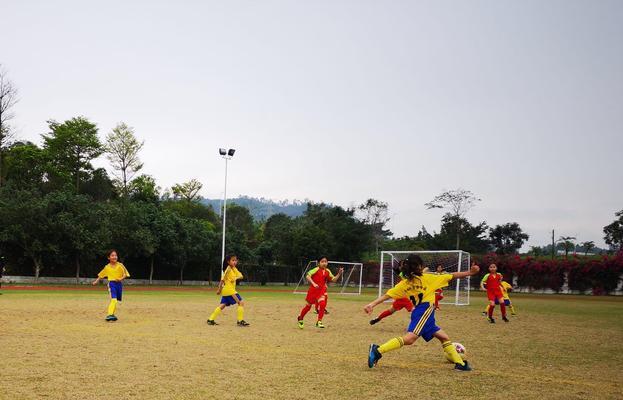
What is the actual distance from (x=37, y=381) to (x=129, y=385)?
1290 millimetres

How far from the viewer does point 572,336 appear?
15.5 m

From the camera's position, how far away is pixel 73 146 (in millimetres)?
69438

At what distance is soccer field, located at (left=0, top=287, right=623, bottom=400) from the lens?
7.45 m

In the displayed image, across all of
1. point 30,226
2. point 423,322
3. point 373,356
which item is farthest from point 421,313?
point 30,226

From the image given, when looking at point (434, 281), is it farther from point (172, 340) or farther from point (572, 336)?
point (572, 336)

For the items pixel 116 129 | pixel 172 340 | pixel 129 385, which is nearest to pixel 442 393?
pixel 129 385

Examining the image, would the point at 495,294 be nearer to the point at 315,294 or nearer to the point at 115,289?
the point at 315,294

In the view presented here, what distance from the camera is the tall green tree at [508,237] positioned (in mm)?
96188

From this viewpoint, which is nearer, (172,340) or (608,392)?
(608,392)

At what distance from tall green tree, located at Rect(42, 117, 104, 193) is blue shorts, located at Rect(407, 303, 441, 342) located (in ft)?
212

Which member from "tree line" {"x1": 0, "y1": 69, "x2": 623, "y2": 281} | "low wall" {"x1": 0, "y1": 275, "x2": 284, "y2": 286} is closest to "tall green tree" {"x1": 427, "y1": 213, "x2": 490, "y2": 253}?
"tree line" {"x1": 0, "y1": 69, "x2": 623, "y2": 281}

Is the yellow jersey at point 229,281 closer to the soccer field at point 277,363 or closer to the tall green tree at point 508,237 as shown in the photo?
the soccer field at point 277,363

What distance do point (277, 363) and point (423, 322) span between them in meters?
2.53

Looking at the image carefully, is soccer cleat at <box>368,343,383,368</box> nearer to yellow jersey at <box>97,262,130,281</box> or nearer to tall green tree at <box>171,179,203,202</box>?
yellow jersey at <box>97,262,130,281</box>
